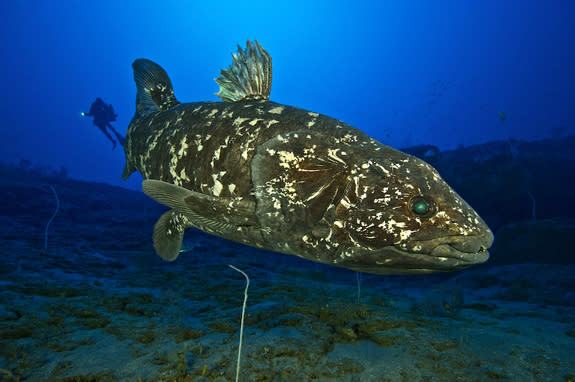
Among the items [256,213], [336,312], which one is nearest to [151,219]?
[336,312]

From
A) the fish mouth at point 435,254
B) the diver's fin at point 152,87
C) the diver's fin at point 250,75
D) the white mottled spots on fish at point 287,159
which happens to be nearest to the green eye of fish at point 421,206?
the fish mouth at point 435,254

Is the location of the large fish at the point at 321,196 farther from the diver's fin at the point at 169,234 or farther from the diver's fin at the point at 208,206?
the diver's fin at the point at 169,234

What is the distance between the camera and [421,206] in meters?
1.87

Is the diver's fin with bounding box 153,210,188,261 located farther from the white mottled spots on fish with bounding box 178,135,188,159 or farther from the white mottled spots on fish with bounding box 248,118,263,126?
the white mottled spots on fish with bounding box 248,118,263,126

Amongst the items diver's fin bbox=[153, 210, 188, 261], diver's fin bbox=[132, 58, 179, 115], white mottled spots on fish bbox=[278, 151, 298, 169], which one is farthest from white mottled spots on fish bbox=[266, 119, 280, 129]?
diver's fin bbox=[132, 58, 179, 115]

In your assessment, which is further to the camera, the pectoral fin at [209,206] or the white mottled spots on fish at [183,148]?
the white mottled spots on fish at [183,148]

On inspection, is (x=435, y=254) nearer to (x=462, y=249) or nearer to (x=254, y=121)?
(x=462, y=249)

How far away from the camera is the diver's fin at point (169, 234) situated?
3146 millimetres

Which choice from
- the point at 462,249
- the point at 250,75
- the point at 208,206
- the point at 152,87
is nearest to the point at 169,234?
the point at 208,206

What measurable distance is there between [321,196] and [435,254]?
0.85 meters

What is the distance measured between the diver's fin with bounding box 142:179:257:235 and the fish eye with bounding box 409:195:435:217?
3.86 feet

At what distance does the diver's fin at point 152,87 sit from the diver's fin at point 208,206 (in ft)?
7.69

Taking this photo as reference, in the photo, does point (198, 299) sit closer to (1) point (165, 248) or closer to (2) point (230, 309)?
(2) point (230, 309)

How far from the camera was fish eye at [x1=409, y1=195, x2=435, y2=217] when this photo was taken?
6.14 feet
